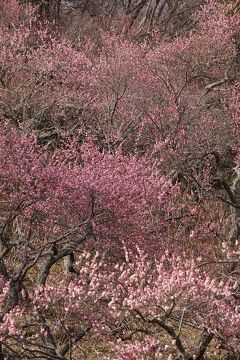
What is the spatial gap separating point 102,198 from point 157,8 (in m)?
22.5

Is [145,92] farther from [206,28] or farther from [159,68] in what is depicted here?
[206,28]

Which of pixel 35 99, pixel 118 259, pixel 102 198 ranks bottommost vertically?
pixel 35 99

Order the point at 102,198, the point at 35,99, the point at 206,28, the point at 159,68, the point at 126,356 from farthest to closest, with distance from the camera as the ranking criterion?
the point at 206,28, the point at 159,68, the point at 35,99, the point at 102,198, the point at 126,356

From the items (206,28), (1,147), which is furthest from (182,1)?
(1,147)

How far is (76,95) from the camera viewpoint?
585 inches

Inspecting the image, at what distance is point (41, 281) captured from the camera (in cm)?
764

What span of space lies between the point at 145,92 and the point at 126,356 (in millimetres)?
11146

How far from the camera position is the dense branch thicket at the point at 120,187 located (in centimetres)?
548

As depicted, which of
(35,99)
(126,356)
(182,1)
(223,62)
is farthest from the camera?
(182,1)

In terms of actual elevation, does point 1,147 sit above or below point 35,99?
above

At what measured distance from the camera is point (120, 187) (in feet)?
23.4

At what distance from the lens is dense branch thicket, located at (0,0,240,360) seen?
5477mm

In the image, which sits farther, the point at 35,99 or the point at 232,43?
the point at 232,43

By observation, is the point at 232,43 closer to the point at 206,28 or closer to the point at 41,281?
the point at 206,28
